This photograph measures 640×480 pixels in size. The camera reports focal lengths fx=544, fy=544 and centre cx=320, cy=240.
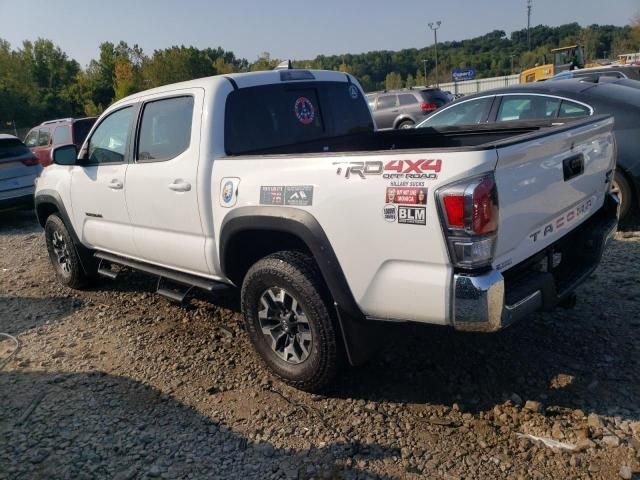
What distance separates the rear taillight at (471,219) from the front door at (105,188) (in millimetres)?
2981

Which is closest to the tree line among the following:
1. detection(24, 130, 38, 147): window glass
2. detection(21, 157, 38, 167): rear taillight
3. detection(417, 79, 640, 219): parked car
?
detection(24, 130, 38, 147): window glass

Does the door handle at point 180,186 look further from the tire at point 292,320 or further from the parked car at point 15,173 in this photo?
the parked car at point 15,173

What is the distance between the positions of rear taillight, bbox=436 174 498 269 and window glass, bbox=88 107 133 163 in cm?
310

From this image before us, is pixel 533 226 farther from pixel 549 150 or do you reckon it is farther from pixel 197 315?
pixel 197 315

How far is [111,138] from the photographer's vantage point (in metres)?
4.80

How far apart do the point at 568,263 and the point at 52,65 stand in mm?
64774

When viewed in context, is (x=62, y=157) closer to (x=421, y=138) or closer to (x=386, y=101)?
(x=421, y=138)

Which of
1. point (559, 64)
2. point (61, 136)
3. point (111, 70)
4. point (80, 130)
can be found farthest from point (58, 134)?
point (111, 70)

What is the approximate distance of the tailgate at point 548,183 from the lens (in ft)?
8.41

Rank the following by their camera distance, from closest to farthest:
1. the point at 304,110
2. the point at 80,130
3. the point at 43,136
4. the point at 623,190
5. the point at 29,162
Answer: the point at 304,110
the point at 623,190
the point at 29,162
the point at 80,130
the point at 43,136

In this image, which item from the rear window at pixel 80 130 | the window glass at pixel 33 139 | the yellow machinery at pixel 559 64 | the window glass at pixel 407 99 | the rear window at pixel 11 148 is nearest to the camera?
the rear window at pixel 11 148

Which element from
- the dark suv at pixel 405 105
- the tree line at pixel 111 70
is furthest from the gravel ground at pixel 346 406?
the tree line at pixel 111 70

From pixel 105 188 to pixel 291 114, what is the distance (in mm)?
1818

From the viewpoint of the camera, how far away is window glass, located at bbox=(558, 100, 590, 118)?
19.0ft
